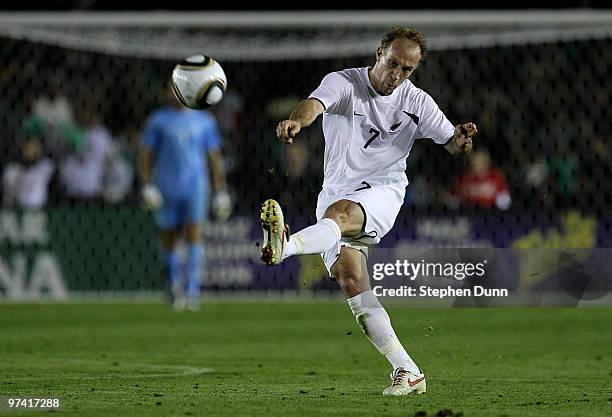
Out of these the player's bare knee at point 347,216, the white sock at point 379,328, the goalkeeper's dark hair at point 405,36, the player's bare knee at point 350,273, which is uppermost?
the goalkeeper's dark hair at point 405,36

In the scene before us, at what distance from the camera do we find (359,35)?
1747 cm

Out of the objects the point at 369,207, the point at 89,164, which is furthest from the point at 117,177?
the point at 369,207

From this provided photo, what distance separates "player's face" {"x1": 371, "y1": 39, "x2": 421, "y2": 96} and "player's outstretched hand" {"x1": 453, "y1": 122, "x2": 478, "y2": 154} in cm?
50

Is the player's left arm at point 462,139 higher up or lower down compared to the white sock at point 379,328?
higher up

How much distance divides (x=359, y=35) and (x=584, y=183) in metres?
3.49

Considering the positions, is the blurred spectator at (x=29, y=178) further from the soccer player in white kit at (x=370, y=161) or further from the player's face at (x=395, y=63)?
the player's face at (x=395, y=63)

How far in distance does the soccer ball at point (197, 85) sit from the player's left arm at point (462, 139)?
1520 millimetres

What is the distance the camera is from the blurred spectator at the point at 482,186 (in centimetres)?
1702

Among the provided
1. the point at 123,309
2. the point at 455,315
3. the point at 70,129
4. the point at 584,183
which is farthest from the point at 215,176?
the point at 455,315

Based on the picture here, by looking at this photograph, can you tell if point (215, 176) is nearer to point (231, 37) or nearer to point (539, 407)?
point (231, 37)

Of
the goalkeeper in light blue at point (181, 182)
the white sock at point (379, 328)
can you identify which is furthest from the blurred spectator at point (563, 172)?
the white sock at point (379, 328)

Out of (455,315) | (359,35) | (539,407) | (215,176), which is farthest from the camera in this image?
(359,35)

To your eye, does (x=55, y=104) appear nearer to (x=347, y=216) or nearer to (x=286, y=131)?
(x=347, y=216)

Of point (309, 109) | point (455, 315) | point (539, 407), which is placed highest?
point (309, 109)
